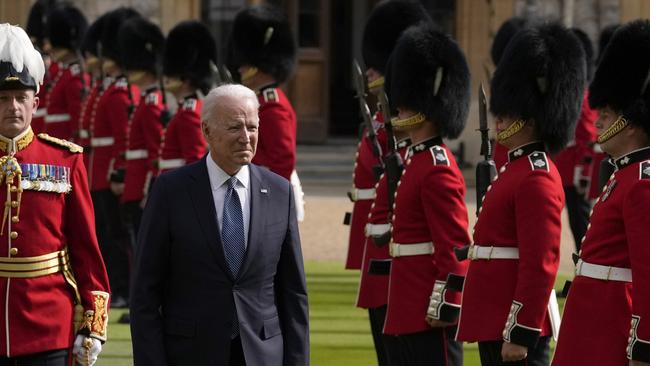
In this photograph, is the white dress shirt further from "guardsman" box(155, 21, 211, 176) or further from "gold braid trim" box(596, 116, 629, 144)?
"guardsman" box(155, 21, 211, 176)

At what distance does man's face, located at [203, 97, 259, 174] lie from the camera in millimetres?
4359

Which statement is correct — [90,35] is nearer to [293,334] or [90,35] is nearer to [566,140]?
[566,140]

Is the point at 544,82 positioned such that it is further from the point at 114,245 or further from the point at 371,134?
the point at 114,245

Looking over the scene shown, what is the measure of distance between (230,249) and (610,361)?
3.49 ft

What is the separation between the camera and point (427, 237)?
555 centimetres

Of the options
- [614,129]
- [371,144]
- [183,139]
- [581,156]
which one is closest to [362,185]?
[371,144]

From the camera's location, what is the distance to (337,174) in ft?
52.0

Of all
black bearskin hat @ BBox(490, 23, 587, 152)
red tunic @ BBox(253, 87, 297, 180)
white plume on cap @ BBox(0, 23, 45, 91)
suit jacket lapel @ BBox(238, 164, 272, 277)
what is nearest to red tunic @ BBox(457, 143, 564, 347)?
black bearskin hat @ BBox(490, 23, 587, 152)

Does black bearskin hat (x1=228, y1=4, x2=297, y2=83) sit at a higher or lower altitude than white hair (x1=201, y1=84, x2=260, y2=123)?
lower

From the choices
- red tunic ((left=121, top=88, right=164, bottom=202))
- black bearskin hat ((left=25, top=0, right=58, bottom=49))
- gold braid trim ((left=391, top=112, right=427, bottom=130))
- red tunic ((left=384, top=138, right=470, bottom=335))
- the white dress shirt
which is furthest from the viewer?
black bearskin hat ((left=25, top=0, right=58, bottom=49))

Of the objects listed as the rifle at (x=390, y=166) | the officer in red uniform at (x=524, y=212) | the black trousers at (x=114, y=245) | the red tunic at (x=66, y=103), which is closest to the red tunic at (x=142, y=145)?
the black trousers at (x=114, y=245)

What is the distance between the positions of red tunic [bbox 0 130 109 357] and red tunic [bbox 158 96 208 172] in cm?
367

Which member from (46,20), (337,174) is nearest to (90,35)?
(46,20)

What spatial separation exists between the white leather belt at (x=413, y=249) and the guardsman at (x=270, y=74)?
1.85 metres
